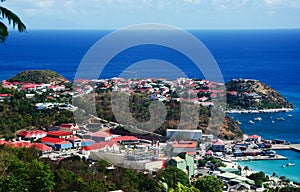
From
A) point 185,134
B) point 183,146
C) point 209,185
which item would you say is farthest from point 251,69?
point 209,185

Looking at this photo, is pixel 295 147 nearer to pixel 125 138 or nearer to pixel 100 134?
pixel 125 138

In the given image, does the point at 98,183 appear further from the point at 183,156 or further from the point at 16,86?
the point at 16,86

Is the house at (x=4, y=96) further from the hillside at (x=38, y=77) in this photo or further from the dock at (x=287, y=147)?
the dock at (x=287, y=147)

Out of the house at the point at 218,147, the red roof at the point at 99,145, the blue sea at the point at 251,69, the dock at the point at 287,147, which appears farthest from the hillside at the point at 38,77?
the red roof at the point at 99,145

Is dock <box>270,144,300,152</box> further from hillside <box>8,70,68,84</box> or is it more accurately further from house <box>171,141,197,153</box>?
hillside <box>8,70,68,84</box>

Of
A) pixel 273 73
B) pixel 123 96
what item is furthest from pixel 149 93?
pixel 273 73

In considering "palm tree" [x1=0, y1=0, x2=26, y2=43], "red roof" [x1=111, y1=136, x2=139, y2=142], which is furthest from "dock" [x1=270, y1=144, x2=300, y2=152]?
"palm tree" [x1=0, y1=0, x2=26, y2=43]
